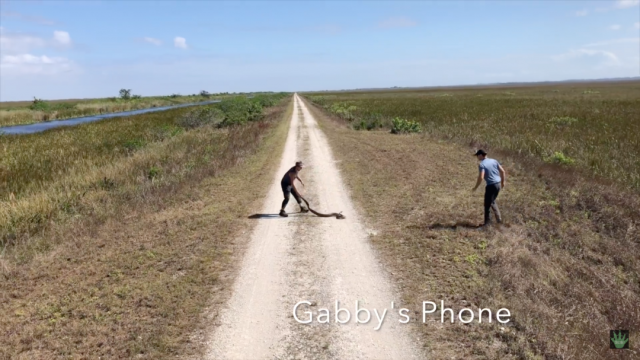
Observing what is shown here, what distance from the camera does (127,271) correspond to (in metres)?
8.34

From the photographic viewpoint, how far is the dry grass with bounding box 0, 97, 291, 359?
6012mm

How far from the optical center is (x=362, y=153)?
21.3 m

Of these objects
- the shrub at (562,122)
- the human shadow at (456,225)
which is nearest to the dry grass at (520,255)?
→ the human shadow at (456,225)

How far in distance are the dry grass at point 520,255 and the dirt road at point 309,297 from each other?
560 millimetres

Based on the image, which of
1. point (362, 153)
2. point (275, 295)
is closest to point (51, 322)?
point (275, 295)

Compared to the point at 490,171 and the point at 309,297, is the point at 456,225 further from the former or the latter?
the point at 309,297

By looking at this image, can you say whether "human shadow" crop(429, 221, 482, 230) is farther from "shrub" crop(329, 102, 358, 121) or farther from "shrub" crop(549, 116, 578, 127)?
"shrub" crop(329, 102, 358, 121)

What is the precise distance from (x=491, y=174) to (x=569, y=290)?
3.16 meters

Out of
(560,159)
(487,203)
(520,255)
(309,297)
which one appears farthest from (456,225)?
(560,159)

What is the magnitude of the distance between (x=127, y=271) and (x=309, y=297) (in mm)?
4212

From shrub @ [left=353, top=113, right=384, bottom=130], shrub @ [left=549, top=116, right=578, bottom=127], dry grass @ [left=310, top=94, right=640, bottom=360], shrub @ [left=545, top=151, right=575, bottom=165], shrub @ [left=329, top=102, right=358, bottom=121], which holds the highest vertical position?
shrub @ [left=329, top=102, right=358, bottom=121]

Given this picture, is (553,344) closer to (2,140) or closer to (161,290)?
(161,290)

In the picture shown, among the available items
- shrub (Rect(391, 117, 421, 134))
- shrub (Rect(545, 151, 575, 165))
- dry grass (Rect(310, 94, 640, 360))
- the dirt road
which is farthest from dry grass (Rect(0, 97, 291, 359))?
shrub (Rect(391, 117, 421, 134))

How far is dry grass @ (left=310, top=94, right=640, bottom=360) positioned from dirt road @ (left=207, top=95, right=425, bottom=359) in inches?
22.1
